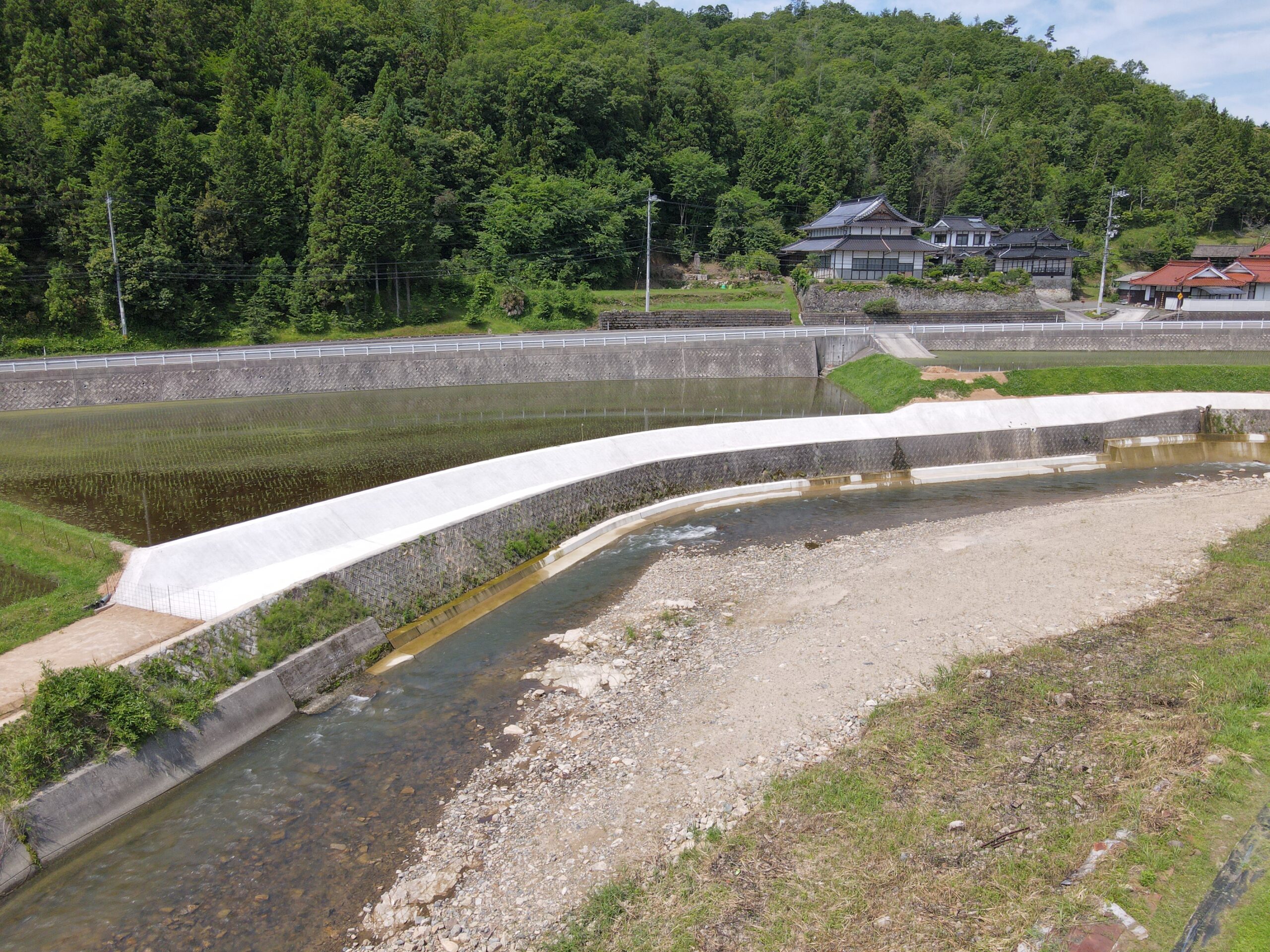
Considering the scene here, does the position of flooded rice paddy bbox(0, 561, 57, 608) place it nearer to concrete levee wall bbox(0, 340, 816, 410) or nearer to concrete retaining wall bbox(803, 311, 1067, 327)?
concrete levee wall bbox(0, 340, 816, 410)

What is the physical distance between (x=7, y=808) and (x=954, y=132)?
104755 millimetres

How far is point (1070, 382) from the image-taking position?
32375mm

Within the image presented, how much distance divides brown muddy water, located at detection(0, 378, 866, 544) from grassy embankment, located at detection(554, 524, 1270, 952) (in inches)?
556

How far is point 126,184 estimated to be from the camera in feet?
134

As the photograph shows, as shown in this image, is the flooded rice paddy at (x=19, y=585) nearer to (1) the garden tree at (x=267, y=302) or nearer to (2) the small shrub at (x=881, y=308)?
(1) the garden tree at (x=267, y=302)

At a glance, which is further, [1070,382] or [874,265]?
[874,265]

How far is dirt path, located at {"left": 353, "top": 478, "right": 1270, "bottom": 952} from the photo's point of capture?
9.08 metres

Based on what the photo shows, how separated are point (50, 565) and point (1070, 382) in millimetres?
34790

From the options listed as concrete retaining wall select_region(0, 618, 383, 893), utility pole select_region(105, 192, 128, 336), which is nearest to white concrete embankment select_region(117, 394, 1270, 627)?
concrete retaining wall select_region(0, 618, 383, 893)

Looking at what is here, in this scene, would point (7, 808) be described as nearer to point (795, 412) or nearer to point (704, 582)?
point (704, 582)

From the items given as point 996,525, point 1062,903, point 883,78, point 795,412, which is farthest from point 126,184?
point 883,78

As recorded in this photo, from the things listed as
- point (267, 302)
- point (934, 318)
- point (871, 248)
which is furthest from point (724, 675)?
point (871, 248)

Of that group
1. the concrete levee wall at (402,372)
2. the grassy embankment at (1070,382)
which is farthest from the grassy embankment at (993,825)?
the concrete levee wall at (402,372)

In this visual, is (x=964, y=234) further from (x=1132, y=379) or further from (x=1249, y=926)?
(x=1249, y=926)
